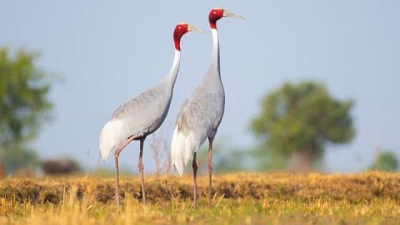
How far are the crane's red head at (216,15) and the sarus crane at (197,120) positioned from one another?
1.12 meters

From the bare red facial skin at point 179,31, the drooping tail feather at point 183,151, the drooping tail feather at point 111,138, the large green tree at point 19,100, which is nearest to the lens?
the drooping tail feather at point 183,151

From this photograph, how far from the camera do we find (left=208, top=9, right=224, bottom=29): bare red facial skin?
547 inches

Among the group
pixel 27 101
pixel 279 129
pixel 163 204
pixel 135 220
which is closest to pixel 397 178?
pixel 163 204

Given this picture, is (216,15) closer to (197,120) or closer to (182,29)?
(182,29)

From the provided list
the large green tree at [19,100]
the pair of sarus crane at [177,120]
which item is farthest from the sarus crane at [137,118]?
the large green tree at [19,100]

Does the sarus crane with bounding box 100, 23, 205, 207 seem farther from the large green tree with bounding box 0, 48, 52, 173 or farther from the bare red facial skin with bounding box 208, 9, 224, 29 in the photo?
the large green tree with bounding box 0, 48, 52, 173

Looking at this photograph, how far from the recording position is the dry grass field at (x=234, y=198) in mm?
10289

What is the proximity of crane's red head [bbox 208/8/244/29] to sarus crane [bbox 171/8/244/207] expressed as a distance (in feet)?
3.68

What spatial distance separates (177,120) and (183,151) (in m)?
0.51

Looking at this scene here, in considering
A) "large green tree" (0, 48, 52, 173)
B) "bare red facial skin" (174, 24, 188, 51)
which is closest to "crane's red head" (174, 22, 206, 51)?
"bare red facial skin" (174, 24, 188, 51)

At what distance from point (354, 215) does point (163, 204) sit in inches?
184

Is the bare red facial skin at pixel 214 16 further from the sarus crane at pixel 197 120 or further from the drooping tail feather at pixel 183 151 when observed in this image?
the drooping tail feather at pixel 183 151

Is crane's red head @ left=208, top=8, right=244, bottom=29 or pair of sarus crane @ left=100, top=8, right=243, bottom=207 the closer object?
pair of sarus crane @ left=100, top=8, right=243, bottom=207

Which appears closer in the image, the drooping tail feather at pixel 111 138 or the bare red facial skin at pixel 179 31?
the drooping tail feather at pixel 111 138
